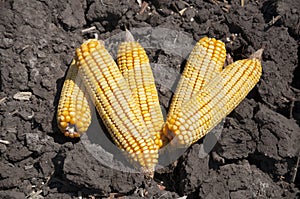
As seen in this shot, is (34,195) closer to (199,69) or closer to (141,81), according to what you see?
(141,81)

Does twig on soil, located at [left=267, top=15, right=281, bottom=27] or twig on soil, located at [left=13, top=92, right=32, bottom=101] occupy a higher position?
twig on soil, located at [left=267, top=15, right=281, bottom=27]

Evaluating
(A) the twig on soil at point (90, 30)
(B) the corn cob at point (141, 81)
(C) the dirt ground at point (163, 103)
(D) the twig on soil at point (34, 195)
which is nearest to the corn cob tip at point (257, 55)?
(C) the dirt ground at point (163, 103)

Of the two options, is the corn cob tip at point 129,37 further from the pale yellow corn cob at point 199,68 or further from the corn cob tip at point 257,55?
the corn cob tip at point 257,55

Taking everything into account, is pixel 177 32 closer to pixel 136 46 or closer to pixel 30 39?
pixel 136 46

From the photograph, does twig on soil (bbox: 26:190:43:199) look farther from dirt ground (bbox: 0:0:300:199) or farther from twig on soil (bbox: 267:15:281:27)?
twig on soil (bbox: 267:15:281:27)

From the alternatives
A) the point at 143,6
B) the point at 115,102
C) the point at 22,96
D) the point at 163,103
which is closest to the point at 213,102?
the point at 163,103

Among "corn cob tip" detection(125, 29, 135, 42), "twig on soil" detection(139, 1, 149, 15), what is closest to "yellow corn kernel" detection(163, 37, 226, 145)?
"corn cob tip" detection(125, 29, 135, 42)

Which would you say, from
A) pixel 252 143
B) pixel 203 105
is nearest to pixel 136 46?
pixel 203 105
